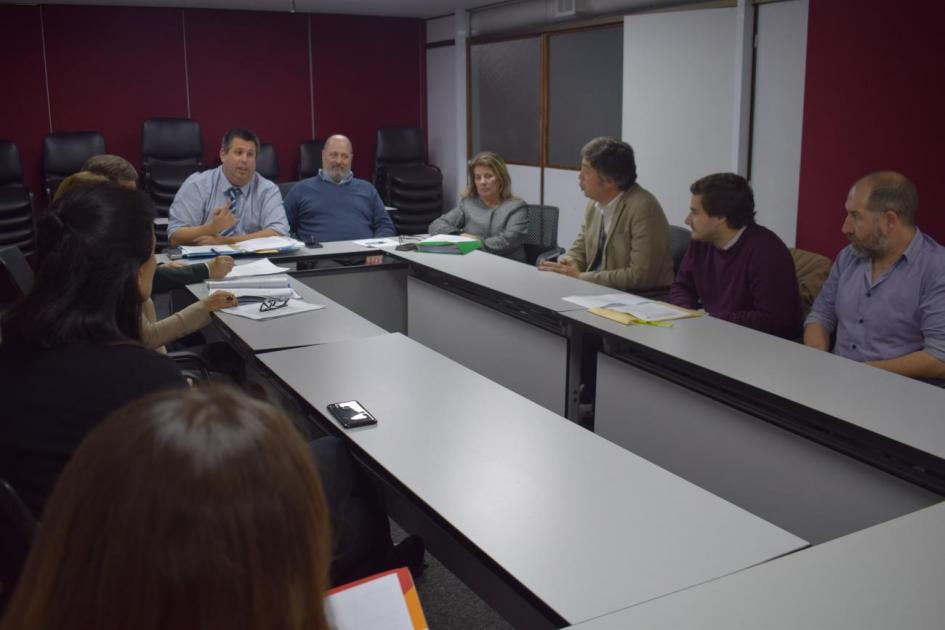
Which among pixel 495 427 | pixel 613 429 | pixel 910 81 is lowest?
pixel 613 429

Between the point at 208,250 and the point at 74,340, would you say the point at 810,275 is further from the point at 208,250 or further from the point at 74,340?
the point at 74,340

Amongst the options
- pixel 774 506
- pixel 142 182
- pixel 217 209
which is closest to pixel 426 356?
pixel 774 506

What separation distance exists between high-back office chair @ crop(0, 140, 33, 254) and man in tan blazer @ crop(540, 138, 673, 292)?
14.3 ft

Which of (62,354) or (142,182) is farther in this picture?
(142,182)

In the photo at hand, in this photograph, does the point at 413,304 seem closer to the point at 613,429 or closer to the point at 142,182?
the point at 613,429

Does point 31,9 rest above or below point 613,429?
above

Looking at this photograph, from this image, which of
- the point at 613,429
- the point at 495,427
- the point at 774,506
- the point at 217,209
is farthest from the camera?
the point at 217,209

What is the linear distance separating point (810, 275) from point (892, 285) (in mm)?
803

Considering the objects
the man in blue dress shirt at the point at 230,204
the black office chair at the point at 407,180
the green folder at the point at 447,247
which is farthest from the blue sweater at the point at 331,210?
the black office chair at the point at 407,180

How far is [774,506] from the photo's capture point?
2342 millimetres

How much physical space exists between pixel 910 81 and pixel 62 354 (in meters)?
3.66

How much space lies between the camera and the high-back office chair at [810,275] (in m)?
3.56

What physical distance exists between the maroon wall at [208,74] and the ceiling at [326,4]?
0.66ft

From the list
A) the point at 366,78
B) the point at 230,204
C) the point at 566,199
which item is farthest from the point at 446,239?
the point at 366,78
